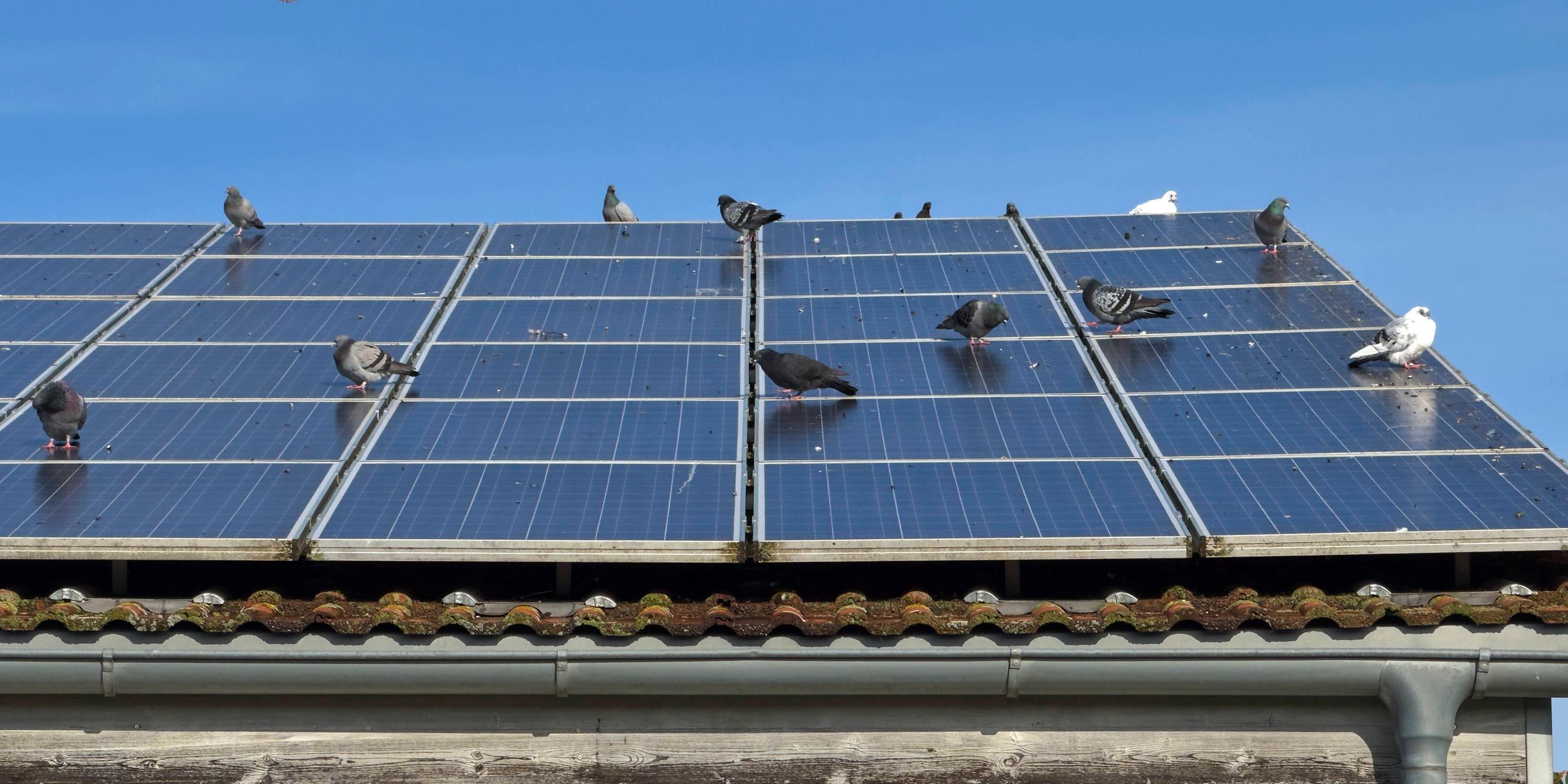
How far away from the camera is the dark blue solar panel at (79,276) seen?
50.0 feet

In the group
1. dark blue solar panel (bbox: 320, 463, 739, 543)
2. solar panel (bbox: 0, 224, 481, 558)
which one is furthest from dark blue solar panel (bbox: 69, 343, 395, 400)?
dark blue solar panel (bbox: 320, 463, 739, 543)

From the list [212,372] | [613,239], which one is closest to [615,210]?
[613,239]

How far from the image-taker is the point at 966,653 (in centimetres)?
928

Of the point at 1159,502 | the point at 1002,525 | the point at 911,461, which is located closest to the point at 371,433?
the point at 911,461

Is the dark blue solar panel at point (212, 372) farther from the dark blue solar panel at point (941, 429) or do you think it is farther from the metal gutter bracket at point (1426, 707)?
the metal gutter bracket at point (1426, 707)

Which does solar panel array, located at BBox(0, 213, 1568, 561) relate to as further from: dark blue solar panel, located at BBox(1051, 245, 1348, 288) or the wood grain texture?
the wood grain texture

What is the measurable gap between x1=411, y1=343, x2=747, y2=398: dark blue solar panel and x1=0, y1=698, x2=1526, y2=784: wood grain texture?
349 cm

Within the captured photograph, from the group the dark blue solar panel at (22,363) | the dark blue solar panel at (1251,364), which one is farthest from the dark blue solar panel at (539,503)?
the dark blue solar panel at (1251,364)

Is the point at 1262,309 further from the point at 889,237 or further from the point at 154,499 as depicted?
the point at 154,499

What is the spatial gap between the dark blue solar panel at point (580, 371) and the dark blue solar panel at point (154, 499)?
6.23 feet

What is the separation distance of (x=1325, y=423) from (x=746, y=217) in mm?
6867

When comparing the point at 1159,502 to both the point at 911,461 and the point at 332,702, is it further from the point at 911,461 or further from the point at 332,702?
the point at 332,702

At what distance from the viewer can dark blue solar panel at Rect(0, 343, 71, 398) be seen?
12820 millimetres

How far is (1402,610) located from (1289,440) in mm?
2316
